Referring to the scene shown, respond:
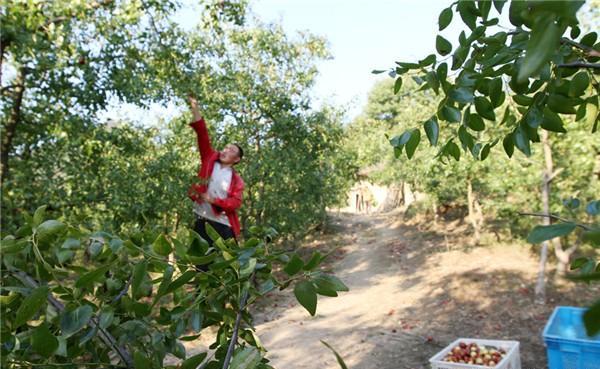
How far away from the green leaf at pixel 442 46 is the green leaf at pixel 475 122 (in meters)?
0.20

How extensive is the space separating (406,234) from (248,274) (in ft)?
46.9

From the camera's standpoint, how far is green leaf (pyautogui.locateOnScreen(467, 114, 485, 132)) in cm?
111

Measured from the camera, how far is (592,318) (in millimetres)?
274

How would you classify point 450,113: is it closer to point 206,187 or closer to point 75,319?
point 75,319

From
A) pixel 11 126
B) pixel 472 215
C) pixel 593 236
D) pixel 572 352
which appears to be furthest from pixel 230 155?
pixel 472 215

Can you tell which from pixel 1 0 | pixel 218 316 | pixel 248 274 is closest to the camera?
pixel 248 274

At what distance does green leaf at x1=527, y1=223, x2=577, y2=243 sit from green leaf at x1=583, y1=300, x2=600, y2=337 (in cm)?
19

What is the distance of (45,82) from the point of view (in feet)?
14.4

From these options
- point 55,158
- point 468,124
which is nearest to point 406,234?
point 55,158

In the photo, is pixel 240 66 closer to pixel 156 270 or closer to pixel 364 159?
pixel 156 270

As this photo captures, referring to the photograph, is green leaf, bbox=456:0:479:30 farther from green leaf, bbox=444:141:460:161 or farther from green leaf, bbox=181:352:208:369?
green leaf, bbox=181:352:208:369

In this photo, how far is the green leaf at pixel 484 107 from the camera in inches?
41.2

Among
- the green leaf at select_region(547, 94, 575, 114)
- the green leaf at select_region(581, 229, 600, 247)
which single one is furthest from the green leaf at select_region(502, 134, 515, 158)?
the green leaf at select_region(581, 229, 600, 247)

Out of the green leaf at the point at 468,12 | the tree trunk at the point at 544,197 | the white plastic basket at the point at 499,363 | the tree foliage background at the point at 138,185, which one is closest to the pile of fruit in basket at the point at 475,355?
the white plastic basket at the point at 499,363
